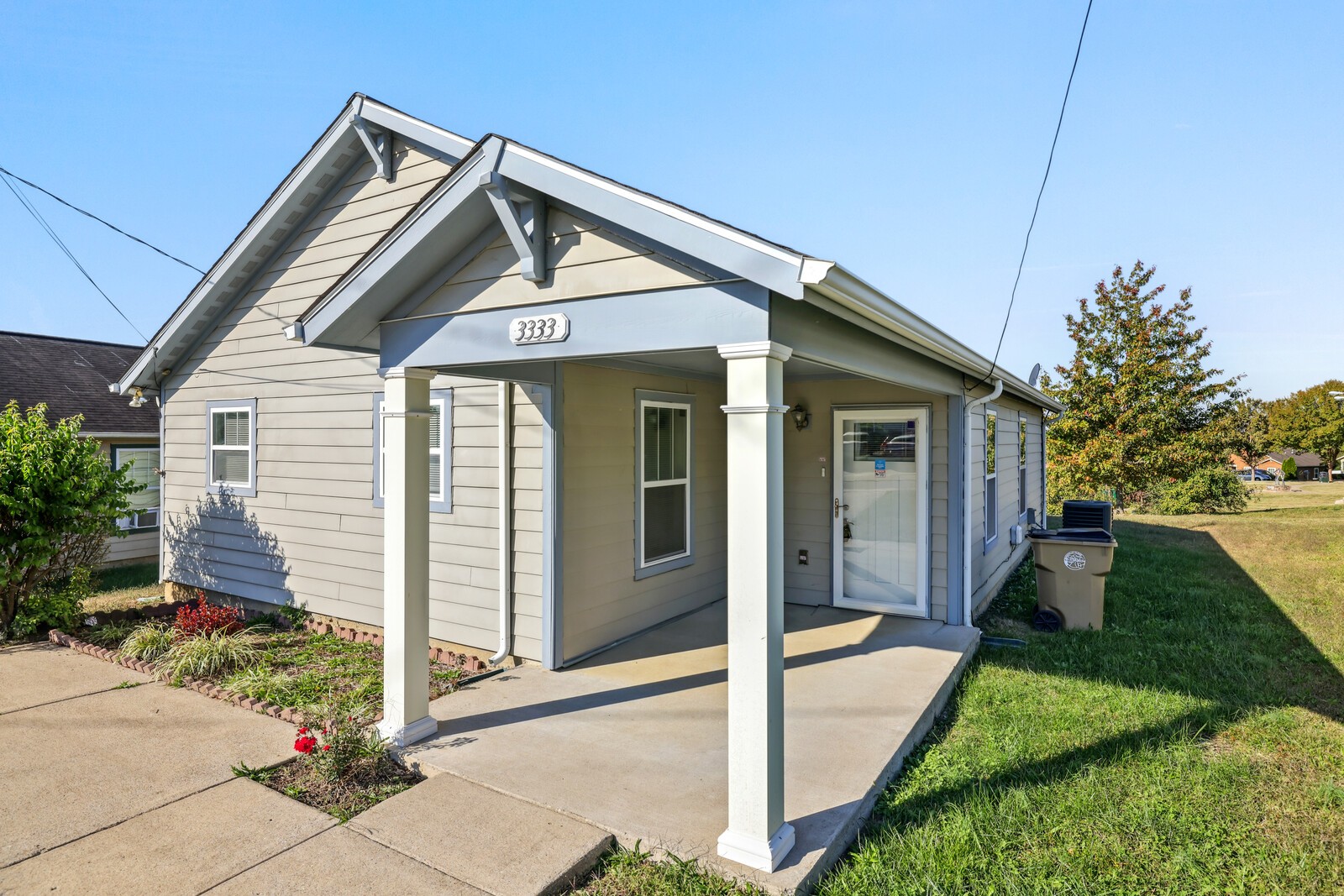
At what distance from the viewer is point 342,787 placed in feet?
12.5

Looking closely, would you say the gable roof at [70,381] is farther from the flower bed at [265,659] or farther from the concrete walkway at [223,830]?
the concrete walkway at [223,830]

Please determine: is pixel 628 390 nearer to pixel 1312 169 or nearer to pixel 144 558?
pixel 1312 169

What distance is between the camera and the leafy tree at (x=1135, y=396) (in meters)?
18.6

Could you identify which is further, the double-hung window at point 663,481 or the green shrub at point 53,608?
the green shrub at point 53,608

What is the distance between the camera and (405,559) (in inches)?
167

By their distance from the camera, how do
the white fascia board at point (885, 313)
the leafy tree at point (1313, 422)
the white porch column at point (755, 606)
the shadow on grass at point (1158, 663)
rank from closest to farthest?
the white fascia board at point (885, 313)
the white porch column at point (755, 606)
the shadow on grass at point (1158, 663)
the leafy tree at point (1313, 422)

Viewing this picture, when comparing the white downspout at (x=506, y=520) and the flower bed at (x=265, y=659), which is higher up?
the white downspout at (x=506, y=520)

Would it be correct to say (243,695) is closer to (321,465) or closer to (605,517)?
(321,465)

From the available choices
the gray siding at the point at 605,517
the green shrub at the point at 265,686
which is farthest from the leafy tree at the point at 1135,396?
the green shrub at the point at 265,686

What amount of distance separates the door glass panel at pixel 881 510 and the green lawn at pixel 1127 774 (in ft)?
3.95

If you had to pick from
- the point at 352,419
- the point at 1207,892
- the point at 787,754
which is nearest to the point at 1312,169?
the point at 1207,892

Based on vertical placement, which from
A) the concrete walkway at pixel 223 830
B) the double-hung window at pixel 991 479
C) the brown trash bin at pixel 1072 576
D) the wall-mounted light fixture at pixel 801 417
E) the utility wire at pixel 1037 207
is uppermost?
the utility wire at pixel 1037 207

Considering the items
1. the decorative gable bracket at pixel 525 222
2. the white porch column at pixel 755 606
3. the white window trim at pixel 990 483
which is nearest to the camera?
the white porch column at pixel 755 606

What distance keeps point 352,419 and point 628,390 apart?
9.77ft
